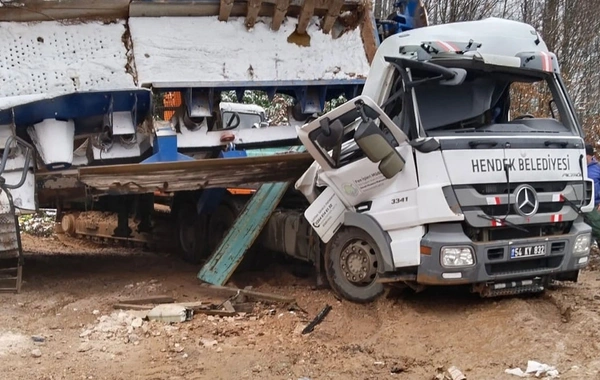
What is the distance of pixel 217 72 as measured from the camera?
7.96 meters

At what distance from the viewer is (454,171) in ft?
18.6

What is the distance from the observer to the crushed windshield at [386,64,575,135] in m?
6.11

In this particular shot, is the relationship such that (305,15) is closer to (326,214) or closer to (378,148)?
(326,214)

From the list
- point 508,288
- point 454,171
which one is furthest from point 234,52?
point 508,288

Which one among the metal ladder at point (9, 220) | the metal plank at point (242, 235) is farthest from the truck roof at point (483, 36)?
the metal ladder at point (9, 220)

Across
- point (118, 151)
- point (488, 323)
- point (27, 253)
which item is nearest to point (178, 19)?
point (118, 151)

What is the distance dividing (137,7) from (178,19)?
45cm

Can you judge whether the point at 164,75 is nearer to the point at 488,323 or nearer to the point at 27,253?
the point at 488,323

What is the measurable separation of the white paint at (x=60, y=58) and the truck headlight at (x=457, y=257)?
12.1 feet

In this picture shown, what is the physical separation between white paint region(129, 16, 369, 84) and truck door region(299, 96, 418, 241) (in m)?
1.94

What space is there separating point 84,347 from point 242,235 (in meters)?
2.70

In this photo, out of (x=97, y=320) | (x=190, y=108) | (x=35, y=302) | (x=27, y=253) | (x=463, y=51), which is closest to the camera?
(x=463, y=51)

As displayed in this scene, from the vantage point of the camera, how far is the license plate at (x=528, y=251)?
19.4 feet

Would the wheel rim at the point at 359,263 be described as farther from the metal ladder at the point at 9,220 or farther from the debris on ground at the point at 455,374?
the metal ladder at the point at 9,220
